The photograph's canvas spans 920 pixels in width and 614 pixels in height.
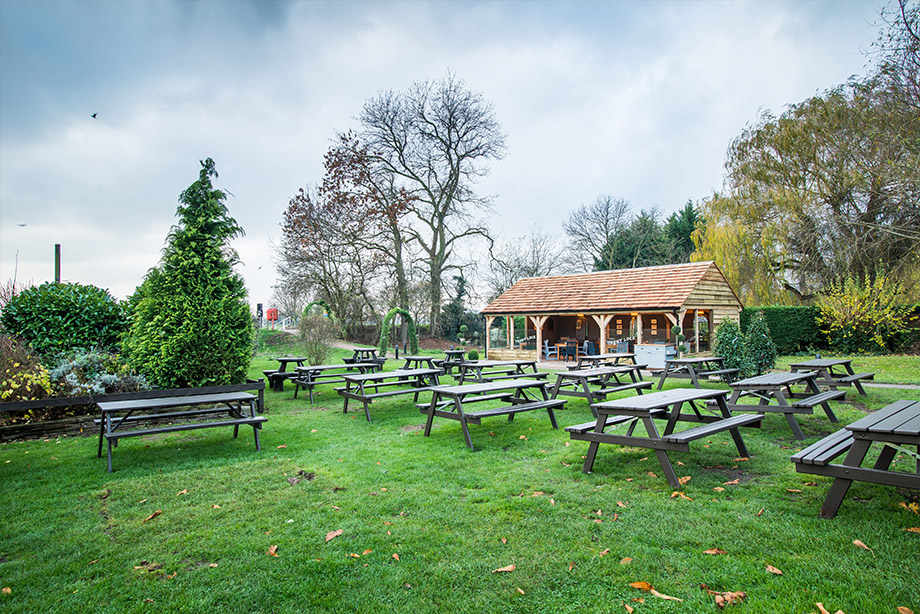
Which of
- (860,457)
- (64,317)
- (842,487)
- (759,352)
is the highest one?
(64,317)

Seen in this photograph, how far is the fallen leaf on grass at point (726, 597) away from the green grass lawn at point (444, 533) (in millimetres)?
41

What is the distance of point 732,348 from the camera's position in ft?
31.9

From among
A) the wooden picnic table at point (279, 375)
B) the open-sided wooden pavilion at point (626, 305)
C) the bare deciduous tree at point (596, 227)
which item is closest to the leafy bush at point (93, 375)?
the wooden picnic table at point (279, 375)

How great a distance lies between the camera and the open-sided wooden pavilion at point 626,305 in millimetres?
17078

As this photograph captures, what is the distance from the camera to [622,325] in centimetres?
2098

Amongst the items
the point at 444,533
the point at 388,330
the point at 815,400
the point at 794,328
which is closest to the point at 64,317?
the point at 444,533

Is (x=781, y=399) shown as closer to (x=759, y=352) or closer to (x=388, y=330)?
(x=759, y=352)

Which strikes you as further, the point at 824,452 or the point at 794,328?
the point at 794,328

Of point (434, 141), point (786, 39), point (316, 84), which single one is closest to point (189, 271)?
point (316, 84)

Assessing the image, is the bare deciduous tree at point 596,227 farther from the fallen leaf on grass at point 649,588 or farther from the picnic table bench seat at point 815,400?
the fallen leaf on grass at point 649,588

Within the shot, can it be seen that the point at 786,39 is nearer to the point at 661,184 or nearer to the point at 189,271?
the point at 189,271

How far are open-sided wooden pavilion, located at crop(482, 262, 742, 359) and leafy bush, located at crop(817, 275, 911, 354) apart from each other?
313cm

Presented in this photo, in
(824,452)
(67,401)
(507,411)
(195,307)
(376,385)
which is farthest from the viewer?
(376,385)

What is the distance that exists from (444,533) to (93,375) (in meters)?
7.50
